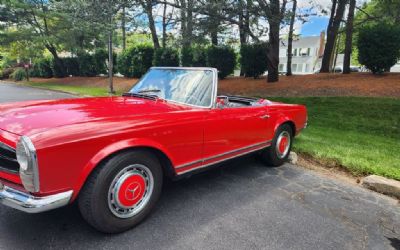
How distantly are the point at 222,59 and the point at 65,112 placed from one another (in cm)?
1295

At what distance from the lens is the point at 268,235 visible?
8.50ft

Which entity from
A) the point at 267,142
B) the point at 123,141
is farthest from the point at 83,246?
the point at 267,142

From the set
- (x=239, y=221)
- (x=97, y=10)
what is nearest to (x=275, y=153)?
(x=239, y=221)

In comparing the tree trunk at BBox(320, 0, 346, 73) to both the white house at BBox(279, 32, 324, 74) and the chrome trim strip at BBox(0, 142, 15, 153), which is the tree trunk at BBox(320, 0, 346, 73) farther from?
the white house at BBox(279, 32, 324, 74)

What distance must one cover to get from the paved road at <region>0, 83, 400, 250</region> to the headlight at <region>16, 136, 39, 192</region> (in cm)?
62

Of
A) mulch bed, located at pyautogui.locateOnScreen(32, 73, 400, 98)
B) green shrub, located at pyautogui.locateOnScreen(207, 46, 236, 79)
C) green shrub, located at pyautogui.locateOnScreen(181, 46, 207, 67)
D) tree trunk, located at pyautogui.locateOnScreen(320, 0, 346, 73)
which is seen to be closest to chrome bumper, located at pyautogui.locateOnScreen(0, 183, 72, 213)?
mulch bed, located at pyautogui.locateOnScreen(32, 73, 400, 98)

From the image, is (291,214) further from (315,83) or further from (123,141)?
(315,83)

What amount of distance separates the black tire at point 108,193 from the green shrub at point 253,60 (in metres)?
11.9

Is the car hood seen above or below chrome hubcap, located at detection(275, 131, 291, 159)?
above

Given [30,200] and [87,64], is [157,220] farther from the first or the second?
[87,64]

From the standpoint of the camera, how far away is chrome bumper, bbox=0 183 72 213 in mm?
2018

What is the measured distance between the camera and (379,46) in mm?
10383

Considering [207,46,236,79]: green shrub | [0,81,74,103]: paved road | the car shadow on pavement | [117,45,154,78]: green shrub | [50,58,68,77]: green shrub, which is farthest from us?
[50,58,68,77]: green shrub

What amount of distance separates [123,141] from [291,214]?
6.29 ft
